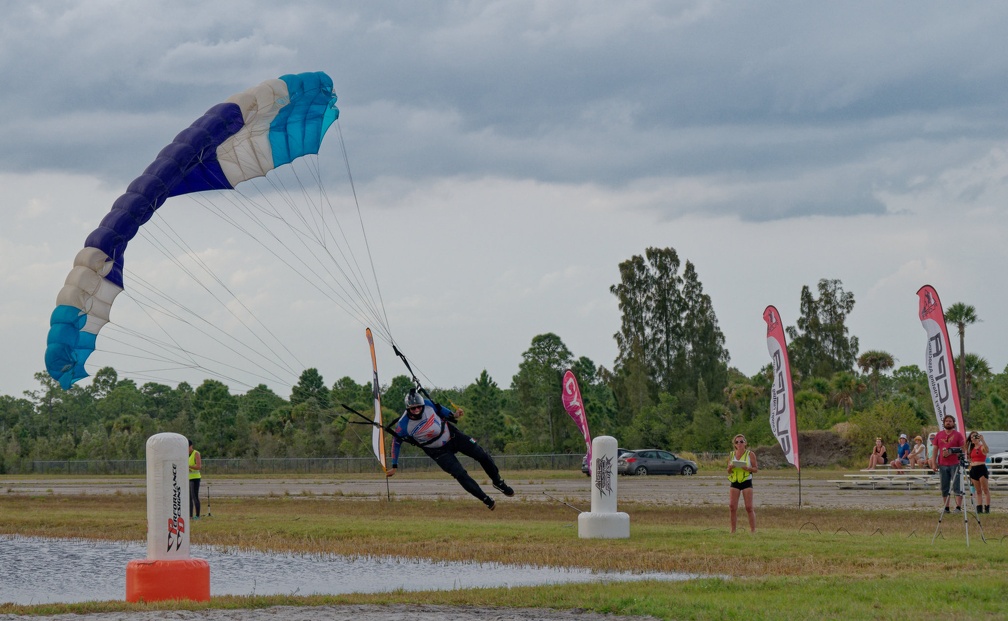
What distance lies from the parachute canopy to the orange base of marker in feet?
14.4

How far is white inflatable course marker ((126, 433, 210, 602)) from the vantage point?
42.7ft

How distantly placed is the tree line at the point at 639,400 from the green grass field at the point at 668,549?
104 ft

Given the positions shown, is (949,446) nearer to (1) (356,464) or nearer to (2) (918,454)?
(2) (918,454)

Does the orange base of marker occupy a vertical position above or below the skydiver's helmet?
below

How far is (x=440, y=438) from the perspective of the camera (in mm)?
14945

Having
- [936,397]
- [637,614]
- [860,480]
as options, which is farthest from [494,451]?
[637,614]

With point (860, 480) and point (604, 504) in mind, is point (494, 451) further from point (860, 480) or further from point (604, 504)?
point (604, 504)

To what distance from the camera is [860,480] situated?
36.6m

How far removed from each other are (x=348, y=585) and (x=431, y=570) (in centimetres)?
187

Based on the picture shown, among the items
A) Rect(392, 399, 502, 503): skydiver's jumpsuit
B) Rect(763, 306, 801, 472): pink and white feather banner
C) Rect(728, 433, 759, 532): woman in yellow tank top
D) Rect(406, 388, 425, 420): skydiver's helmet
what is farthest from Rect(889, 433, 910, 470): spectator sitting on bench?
Rect(406, 388, 425, 420): skydiver's helmet

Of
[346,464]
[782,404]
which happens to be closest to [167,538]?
[782,404]

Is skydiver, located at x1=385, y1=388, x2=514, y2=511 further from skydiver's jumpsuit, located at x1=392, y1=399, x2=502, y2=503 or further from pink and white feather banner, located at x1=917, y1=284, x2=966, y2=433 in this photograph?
pink and white feather banner, located at x1=917, y1=284, x2=966, y2=433

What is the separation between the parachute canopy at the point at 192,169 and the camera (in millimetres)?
16781

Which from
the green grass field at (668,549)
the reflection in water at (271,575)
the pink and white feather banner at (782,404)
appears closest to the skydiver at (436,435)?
the reflection in water at (271,575)
